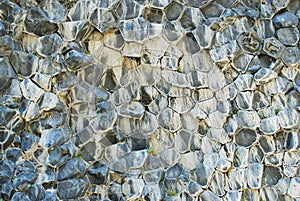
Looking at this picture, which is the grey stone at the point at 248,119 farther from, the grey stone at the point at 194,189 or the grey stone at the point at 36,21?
the grey stone at the point at 36,21

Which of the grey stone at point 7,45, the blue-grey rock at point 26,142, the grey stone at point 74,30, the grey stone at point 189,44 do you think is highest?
the grey stone at point 74,30

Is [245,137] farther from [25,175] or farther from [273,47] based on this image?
[25,175]

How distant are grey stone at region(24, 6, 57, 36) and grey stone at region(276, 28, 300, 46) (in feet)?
3.77

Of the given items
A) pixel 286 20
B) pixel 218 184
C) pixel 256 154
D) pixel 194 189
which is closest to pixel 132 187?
pixel 194 189

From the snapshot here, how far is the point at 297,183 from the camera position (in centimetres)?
241

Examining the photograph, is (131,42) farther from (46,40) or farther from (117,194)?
(117,194)

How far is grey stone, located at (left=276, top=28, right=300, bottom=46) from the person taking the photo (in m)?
2.44

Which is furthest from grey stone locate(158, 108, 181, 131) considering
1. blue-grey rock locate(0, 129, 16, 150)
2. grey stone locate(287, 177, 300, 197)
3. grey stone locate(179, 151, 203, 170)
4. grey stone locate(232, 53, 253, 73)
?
blue-grey rock locate(0, 129, 16, 150)

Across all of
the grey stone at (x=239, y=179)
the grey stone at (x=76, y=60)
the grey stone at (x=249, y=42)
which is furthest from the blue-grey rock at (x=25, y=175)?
the grey stone at (x=249, y=42)

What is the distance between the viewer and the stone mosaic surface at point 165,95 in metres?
2.39

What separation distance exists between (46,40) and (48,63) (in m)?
0.11

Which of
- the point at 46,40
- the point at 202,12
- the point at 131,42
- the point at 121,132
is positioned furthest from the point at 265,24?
the point at 46,40

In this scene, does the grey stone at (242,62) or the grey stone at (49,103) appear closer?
the grey stone at (49,103)

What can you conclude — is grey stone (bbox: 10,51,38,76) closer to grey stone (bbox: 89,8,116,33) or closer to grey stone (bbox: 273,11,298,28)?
grey stone (bbox: 89,8,116,33)
